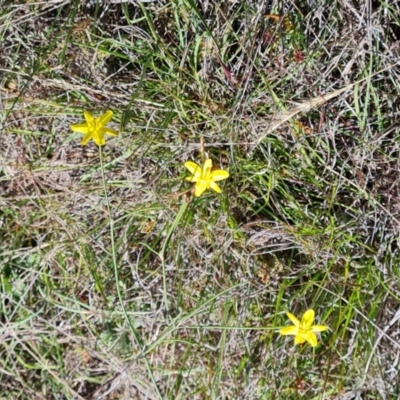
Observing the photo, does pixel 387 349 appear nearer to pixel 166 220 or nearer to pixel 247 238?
pixel 247 238

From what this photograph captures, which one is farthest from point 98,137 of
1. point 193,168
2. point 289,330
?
point 289,330

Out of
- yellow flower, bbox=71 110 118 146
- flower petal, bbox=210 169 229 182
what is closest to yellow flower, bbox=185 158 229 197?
flower petal, bbox=210 169 229 182

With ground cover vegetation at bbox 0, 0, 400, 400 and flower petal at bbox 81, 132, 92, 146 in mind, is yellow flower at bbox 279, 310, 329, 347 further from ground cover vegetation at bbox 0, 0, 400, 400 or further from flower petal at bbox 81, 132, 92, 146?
flower petal at bbox 81, 132, 92, 146

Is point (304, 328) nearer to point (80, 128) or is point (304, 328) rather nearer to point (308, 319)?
point (308, 319)

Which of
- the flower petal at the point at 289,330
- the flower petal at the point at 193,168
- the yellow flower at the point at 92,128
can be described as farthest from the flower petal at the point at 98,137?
the flower petal at the point at 289,330

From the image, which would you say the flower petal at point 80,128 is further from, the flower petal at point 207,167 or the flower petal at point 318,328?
the flower petal at point 318,328

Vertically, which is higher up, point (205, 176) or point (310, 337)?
point (205, 176)

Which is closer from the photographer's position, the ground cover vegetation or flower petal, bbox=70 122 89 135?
flower petal, bbox=70 122 89 135
